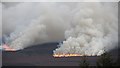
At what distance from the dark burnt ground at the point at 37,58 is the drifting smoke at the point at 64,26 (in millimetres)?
152

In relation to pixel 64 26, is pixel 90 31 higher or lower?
lower

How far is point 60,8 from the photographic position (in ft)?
28.9

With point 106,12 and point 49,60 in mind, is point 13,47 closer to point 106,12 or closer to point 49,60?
point 49,60

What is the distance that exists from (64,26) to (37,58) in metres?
1.06

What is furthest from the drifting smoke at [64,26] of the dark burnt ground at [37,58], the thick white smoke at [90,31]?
the dark burnt ground at [37,58]

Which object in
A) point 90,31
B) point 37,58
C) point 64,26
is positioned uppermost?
point 64,26

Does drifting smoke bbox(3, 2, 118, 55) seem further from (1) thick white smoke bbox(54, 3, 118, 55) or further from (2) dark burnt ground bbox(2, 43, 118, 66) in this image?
(2) dark burnt ground bbox(2, 43, 118, 66)

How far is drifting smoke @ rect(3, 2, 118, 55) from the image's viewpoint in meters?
8.79

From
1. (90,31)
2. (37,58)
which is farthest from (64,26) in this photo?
(37,58)

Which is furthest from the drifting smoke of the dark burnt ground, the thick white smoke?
the dark burnt ground

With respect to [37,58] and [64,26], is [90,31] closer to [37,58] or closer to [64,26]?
[64,26]

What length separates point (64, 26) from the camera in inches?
346

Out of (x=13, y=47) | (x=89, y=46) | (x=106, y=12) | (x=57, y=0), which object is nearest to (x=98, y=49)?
(x=89, y=46)

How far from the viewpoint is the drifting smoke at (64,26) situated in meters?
8.79
